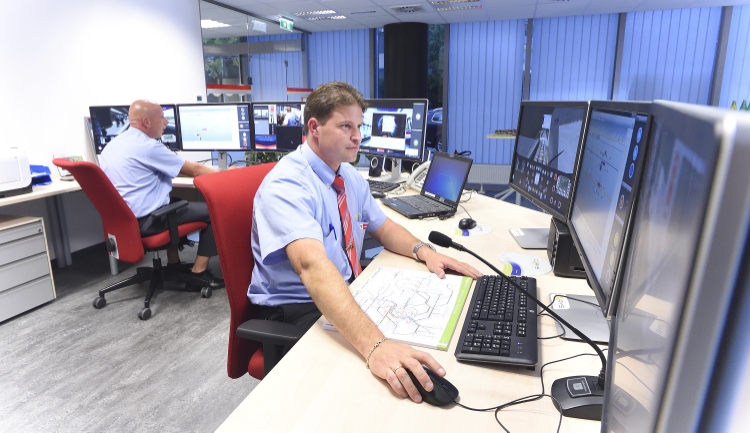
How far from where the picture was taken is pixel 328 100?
1.58 meters

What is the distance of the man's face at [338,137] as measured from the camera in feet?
5.13

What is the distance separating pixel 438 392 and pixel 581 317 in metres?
0.49

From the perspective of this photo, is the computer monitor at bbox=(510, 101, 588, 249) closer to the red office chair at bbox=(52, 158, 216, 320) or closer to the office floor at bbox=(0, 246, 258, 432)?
the office floor at bbox=(0, 246, 258, 432)

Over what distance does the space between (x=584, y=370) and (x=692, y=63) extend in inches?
275

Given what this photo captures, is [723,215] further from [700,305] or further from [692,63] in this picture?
[692,63]

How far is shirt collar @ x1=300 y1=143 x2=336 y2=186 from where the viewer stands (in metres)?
1.54

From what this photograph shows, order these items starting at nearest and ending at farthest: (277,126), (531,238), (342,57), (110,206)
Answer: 1. (531,238)
2. (110,206)
3. (277,126)
4. (342,57)

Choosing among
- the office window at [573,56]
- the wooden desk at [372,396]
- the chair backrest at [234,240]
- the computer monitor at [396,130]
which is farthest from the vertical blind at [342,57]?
the wooden desk at [372,396]

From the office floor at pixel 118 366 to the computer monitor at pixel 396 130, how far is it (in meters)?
1.46

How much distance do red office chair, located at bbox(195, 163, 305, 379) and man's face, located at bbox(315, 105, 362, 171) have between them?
0.28 m

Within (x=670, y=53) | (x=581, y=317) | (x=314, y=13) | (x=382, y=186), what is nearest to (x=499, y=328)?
(x=581, y=317)

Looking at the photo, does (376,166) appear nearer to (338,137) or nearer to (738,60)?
(338,137)

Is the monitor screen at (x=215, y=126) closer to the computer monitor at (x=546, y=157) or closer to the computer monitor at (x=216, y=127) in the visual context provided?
the computer monitor at (x=216, y=127)

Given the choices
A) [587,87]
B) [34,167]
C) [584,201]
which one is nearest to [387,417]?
[584,201]
